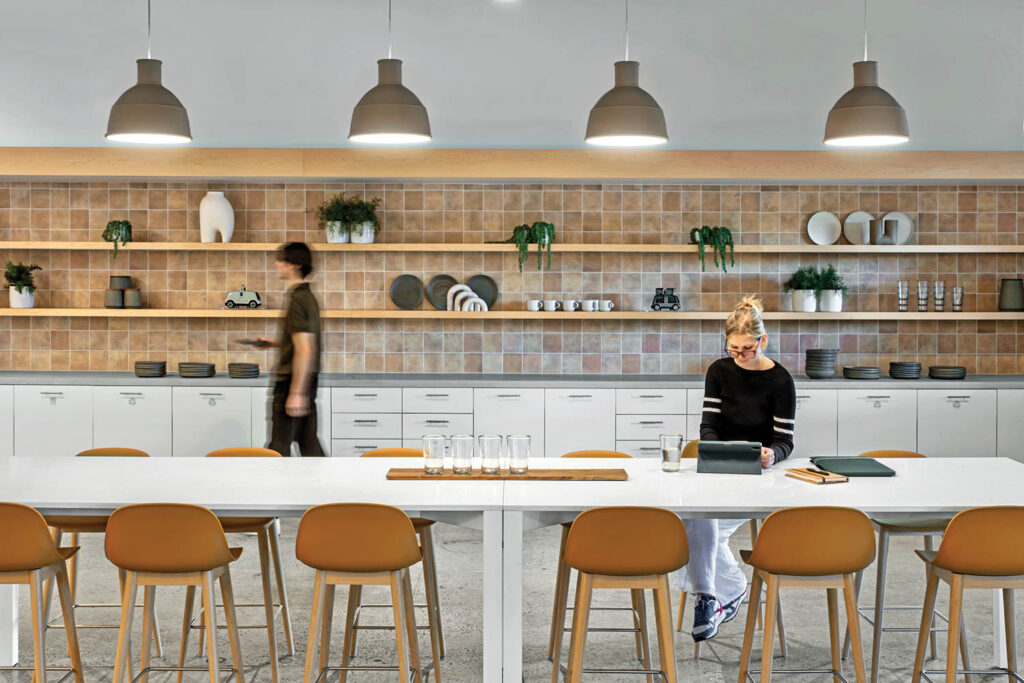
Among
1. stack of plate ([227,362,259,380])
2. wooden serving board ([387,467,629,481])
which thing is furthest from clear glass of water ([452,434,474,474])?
stack of plate ([227,362,259,380])

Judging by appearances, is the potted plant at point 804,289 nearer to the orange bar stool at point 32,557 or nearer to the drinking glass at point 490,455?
the drinking glass at point 490,455

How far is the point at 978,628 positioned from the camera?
403 cm

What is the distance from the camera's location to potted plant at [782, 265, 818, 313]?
270 inches

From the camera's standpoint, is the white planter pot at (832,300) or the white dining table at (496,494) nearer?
the white dining table at (496,494)

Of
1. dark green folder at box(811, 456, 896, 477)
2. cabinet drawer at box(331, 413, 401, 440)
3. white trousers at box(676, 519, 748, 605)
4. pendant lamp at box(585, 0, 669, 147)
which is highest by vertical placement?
pendant lamp at box(585, 0, 669, 147)

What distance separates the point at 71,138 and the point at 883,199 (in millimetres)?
5962

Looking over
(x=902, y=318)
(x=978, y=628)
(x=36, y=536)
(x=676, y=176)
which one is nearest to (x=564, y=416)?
(x=676, y=176)

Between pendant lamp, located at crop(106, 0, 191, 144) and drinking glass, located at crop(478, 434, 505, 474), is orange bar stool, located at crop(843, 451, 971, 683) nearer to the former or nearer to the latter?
drinking glass, located at crop(478, 434, 505, 474)

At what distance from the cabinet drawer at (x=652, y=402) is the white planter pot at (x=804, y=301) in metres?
1.18

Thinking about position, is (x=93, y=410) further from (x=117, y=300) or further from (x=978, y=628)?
(x=978, y=628)

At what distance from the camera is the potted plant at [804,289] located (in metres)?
6.86

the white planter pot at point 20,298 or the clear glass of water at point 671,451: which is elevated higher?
the white planter pot at point 20,298

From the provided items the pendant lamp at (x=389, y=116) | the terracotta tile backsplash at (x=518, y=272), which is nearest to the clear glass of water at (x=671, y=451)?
the pendant lamp at (x=389, y=116)

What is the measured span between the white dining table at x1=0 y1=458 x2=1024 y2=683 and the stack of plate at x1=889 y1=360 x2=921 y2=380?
3.18 m
